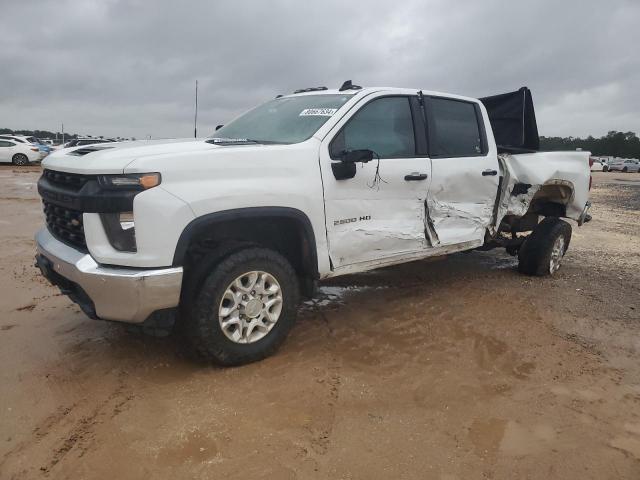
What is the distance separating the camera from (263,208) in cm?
332

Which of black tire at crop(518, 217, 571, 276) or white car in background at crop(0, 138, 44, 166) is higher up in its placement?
white car in background at crop(0, 138, 44, 166)

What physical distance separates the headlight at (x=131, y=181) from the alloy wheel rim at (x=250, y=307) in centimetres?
82

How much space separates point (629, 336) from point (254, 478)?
359cm

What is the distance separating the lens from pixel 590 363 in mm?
3760

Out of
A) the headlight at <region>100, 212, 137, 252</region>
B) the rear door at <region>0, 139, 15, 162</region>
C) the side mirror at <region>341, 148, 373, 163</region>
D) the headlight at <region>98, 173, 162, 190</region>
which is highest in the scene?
the rear door at <region>0, 139, 15, 162</region>

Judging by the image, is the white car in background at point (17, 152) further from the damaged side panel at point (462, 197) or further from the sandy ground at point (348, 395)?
the damaged side panel at point (462, 197)

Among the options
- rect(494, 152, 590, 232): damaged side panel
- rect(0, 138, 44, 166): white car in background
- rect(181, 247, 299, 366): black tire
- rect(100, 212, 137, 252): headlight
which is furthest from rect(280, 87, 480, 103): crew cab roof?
rect(0, 138, 44, 166): white car in background

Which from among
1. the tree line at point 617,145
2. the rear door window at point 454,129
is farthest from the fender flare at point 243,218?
the tree line at point 617,145

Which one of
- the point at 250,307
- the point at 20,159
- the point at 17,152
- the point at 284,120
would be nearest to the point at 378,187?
the point at 284,120

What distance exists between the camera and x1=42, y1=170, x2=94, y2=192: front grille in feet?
10.2

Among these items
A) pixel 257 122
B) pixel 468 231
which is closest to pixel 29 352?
pixel 257 122

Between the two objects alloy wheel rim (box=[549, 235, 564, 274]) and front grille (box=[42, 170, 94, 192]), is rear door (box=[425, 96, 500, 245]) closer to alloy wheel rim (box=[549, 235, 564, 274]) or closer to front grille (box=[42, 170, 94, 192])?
alloy wheel rim (box=[549, 235, 564, 274])

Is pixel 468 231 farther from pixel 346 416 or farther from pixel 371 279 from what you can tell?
pixel 346 416

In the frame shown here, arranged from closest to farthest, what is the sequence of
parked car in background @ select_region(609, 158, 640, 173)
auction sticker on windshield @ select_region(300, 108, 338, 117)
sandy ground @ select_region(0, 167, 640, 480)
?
sandy ground @ select_region(0, 167, 640, 480) < auction sticker on windshield @ select_region(300, 108, 338, 117) < parked car in background @ select_region(609, 158, 640, 173)
